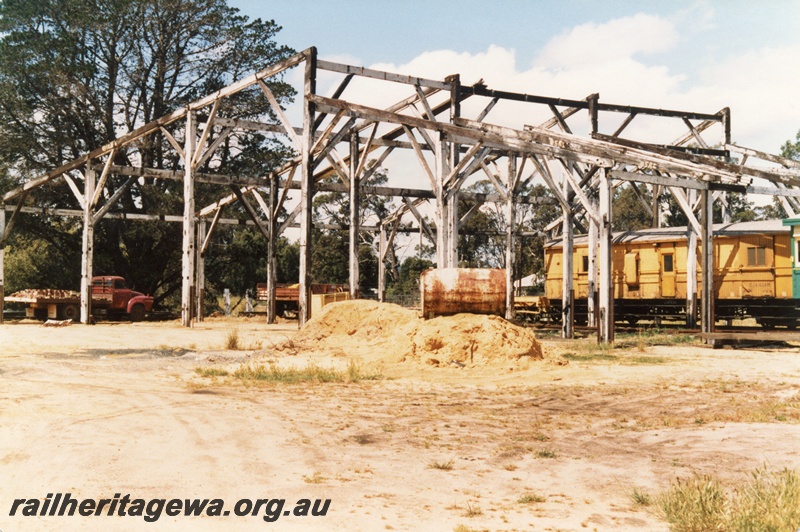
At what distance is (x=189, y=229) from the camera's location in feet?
77.5

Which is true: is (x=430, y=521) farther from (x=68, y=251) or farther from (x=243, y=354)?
(x=68, y=251)

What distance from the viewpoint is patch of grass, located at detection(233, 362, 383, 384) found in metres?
12.4

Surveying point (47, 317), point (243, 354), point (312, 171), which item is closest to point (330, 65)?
point (312, 171)

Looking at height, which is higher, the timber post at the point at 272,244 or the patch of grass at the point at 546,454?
the timber post at the point at 272,244

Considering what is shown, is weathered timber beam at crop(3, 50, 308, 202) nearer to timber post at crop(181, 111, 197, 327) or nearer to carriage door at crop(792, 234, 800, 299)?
timber post at crop(181, 111, 197, 327)

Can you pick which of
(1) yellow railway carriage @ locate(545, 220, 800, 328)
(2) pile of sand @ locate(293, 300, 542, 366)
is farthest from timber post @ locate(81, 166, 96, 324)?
(1) yellow railway carriage @ locate(545, 220, 800, 328)

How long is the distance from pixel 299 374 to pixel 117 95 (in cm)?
3140

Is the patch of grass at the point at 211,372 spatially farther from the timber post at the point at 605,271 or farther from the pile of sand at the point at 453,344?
Result: the timber post at the point at 605,271

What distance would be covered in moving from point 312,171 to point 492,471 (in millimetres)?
15189

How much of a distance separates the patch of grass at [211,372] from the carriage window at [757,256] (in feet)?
54.3

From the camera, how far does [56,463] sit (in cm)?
621

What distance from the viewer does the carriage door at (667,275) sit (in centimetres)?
2369

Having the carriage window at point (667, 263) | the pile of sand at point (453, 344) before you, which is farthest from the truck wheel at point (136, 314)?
the carriage window at point (667, 263)

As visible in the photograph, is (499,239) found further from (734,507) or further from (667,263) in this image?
(734,507)
